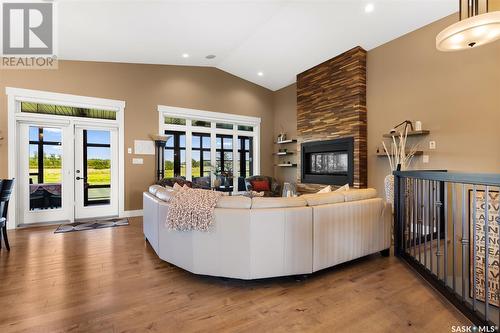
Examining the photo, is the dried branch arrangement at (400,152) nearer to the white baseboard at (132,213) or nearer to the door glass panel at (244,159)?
the door glass panel at (244,159)

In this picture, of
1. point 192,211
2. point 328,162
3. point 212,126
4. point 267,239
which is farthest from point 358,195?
point 212,126

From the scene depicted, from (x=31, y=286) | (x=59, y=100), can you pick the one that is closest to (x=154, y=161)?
(x=59, y=100)

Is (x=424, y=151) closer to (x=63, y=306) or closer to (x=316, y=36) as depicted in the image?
(x=316, y=36)

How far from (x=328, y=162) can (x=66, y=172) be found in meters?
5.61

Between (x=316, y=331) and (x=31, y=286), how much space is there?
257 cm

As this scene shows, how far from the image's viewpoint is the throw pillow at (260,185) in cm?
660

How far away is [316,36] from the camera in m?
4.90

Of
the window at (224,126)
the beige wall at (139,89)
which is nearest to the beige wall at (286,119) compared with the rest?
the beige wall at (139,89)

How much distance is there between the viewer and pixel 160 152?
19.4ft

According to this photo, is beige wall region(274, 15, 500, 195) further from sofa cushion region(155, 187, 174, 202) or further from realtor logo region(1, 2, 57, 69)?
realtor logo region(1, 2, 57, 69)

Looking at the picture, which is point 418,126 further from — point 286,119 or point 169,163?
point 169,163

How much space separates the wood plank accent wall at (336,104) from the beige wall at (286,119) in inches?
18.9

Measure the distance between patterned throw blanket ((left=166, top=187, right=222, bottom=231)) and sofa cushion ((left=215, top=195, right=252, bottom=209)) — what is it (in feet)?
0.19

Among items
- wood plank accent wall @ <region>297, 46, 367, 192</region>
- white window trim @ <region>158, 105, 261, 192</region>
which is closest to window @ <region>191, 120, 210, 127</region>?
white window trim @ <region>158, 105, 261, 192</region>
